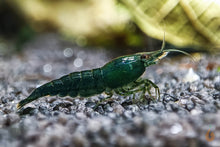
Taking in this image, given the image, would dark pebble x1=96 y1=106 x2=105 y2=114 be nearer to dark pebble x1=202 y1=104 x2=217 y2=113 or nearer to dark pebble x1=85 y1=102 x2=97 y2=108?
dark pebble x1=85 y1=102 x2=97 y2=108

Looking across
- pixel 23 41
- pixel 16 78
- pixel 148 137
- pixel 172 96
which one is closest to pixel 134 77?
pixel 172 96

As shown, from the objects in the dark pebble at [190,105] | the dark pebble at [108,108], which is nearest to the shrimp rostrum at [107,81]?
the dark pebble at [108,108]

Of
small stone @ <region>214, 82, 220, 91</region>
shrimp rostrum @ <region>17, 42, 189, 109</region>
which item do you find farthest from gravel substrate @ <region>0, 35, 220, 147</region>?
shrimp rostrum @ <region>17, 42, 189, 109</region>

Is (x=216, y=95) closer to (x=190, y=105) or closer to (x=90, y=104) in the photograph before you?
(x=190, y=105)

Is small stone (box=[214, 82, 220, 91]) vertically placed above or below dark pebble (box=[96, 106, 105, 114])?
above

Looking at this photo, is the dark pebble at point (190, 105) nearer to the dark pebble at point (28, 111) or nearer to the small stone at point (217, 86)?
the small stone at point (217, 86)

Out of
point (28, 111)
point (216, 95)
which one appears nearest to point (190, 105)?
point (216, 95)
